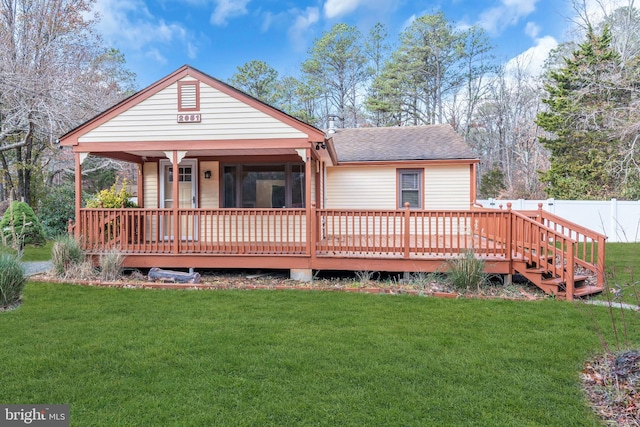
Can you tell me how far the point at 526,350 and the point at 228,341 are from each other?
3.18m

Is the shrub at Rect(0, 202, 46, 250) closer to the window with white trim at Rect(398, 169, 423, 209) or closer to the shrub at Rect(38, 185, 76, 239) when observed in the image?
the shrub at Rect(38, 185, 76, 239)

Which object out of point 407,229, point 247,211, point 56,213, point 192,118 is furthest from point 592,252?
point 56,213

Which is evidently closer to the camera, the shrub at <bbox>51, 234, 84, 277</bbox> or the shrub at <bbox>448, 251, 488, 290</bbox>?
Result: the shrub at <bbox>448, 251, 488, 290</bbox>

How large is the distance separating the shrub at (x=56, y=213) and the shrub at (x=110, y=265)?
8.69 m

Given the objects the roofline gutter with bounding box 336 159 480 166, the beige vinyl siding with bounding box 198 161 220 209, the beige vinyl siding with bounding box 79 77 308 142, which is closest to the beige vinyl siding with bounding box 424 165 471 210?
the roofline gutter with bounding box 336 159 480 166

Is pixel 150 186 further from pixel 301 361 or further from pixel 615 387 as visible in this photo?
pixel 615 387

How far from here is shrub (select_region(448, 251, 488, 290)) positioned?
21.4 feet

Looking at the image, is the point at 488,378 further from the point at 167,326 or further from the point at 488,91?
the point at 488,91

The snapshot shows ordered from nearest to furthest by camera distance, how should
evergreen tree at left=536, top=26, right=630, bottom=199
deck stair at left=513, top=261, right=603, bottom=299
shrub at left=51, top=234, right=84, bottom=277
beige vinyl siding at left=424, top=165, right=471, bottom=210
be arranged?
deck stair at left=513, top=261, right=603, bottom=299
shrub at left=51, top=234, right=84, bottom=277
beige vinyl siding at left=424, top=165, right=471, bottom=210
evergreen tree at left=536, top=26, right=630, bottom=199

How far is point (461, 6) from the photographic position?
2384 cm

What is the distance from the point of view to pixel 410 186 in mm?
11758

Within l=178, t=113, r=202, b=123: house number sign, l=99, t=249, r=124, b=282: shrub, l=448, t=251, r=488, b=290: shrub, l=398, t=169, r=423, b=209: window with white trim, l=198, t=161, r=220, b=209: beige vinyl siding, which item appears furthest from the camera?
l=398, t=169, r=423, b=209: window with white trim

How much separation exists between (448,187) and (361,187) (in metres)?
2.56

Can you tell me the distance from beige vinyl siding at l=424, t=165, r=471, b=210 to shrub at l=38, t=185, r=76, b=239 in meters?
13.1
